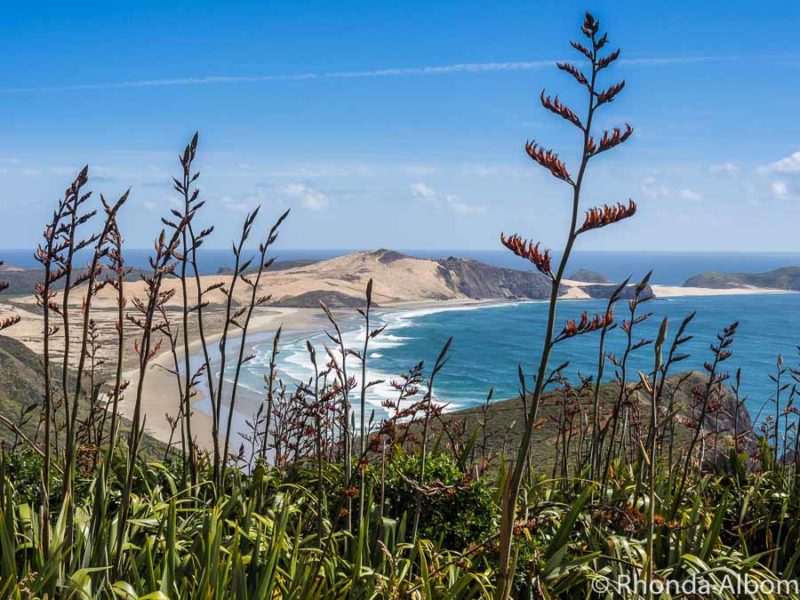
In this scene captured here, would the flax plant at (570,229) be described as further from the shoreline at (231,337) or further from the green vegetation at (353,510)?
the shoreline at (231,337)

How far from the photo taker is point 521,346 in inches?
2168

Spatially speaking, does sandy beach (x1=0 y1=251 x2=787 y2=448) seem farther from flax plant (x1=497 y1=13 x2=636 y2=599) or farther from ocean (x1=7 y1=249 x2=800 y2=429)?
flax plant (x1=497 y1=13 x2=636 y2=599)

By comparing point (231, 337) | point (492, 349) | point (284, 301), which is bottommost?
point (492, 349)

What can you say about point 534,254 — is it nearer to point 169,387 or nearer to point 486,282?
point 169,387

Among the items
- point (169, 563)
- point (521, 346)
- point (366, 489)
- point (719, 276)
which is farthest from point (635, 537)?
point (719, 276)

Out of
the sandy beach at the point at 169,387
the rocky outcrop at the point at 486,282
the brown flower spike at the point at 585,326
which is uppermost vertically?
the brown flower spike at the point at 585,326

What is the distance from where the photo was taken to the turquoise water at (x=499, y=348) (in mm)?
36625

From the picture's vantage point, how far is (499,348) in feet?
177

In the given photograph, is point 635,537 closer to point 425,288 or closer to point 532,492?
point 532,492

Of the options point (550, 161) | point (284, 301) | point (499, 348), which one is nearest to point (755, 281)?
point (284, 301)

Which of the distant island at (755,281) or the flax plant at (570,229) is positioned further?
the distant island at (755,281)

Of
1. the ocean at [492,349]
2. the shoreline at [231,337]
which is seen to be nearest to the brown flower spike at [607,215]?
the shoreline at [231,337]

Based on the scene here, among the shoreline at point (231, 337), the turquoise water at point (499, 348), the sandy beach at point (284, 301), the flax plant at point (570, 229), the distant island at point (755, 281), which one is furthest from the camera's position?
the distant island at point (755, 281)

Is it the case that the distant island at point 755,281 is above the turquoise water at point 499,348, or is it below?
above
